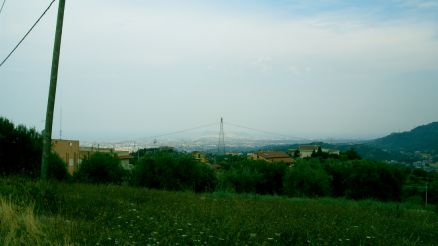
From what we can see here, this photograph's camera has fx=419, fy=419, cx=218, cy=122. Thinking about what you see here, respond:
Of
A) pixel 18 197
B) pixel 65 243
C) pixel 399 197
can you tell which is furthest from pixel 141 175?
pixel 399 197

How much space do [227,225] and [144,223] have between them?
1.57 m

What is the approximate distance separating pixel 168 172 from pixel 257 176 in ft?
57.2

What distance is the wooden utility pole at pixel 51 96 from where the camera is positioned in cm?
1253

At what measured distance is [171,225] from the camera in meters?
7.79

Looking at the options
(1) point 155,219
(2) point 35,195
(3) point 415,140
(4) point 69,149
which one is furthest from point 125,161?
(1) point 155,219

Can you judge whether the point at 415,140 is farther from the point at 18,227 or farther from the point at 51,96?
the point at 18,227

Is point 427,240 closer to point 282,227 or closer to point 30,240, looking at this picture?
point 282,227

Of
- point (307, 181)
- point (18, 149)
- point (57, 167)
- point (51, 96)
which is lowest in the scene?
point (307, 181)

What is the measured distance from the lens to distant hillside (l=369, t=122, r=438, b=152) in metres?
67.2

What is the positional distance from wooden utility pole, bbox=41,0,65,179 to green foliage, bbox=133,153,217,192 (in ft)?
63.6

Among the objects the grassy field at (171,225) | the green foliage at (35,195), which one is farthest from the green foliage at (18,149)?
the green foliage at (35,195)

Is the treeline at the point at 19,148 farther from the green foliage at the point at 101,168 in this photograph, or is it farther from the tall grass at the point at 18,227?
the green foliage at the point at 101,168

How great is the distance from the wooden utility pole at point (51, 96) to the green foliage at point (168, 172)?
63.6 feet

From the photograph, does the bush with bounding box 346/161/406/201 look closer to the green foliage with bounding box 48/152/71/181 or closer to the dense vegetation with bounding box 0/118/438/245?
the green foliage with bounding box 48/152/71/181
